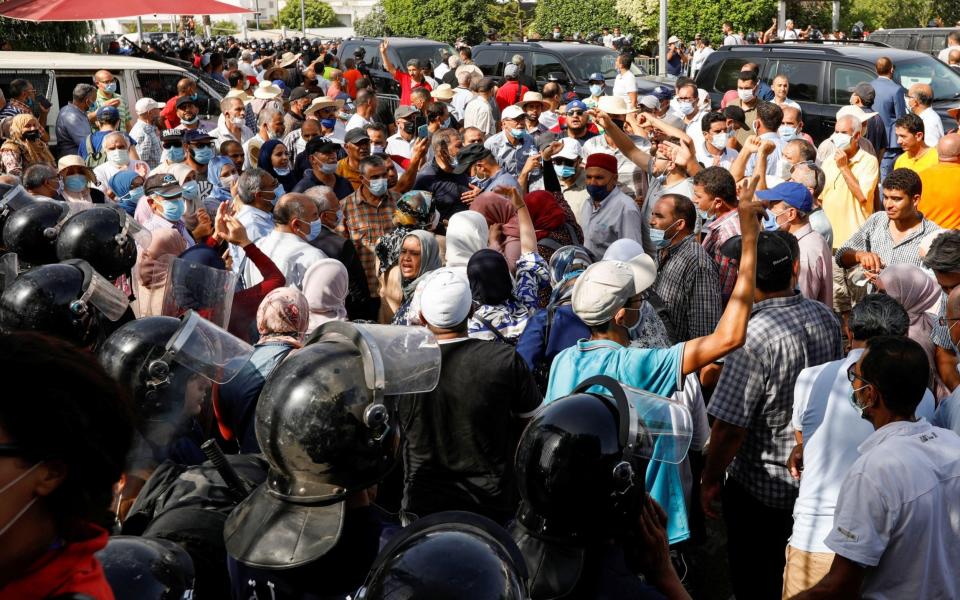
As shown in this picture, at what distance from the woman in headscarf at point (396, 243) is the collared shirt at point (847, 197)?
126 inches

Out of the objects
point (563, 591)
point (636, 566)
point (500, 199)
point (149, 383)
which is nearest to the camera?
point (563, 591)

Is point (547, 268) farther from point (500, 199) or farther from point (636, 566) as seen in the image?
point (636, 566)

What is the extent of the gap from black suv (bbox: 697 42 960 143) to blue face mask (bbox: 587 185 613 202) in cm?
677

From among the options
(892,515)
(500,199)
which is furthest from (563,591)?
(500,199)

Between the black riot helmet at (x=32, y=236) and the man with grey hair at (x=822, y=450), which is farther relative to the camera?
the black riot helmet at (x=32, y=236)

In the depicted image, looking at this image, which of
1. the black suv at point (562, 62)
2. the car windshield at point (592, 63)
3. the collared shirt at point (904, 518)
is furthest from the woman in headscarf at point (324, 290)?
the car windshield at point (592, 63)

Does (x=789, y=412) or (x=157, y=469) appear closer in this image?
(x=157, y=469)

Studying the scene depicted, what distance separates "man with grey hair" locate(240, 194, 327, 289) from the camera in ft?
A: 18.4

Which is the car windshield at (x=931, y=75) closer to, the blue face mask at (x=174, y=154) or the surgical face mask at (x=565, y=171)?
the surgical face mask at (x=565, y=171)

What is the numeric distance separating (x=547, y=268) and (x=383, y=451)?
10.2ft

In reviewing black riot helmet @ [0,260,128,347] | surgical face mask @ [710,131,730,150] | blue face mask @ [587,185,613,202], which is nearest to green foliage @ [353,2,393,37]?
surgical face mask @ [710,131,730,150]

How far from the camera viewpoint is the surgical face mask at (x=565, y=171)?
7.49 metres

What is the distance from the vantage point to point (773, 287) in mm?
4270

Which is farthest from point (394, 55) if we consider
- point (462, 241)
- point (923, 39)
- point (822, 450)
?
point (822, 450)
